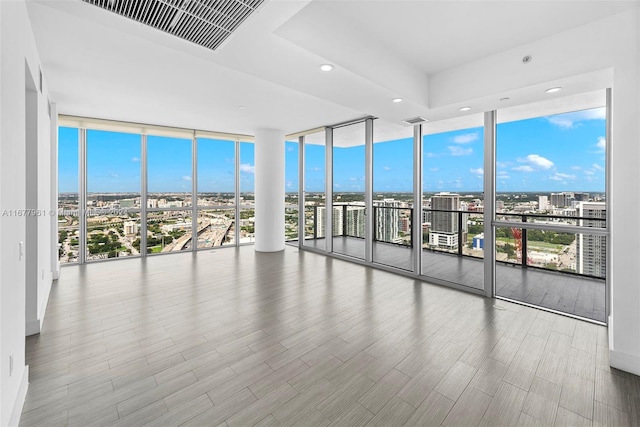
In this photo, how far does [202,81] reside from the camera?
143 inches

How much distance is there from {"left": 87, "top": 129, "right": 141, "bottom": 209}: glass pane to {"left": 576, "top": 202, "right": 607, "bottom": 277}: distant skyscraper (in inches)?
295

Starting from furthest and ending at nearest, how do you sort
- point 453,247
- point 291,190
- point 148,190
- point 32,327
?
point 291,190, point 148,190, point 453,247, point 32,327

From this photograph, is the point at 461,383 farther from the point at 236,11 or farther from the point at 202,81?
the point at 202,81

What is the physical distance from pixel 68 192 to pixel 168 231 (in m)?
1.89

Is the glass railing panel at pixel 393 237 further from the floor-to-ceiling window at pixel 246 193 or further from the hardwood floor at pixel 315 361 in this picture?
the floor-to-ceiling window at pixel 246 193

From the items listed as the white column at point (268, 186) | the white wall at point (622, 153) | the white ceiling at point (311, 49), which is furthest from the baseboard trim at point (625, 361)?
the white column at point (268, 186)

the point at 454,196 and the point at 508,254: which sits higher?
the point at 454,196

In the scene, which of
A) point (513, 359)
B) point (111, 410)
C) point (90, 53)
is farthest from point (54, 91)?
point (513, 359)

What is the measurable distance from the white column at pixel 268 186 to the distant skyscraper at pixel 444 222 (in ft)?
11.3

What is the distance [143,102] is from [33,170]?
209cm

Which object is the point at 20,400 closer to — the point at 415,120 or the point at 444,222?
the point at 415,120

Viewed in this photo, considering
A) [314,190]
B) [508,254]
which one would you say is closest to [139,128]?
[314,190]

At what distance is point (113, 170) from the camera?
592 cm

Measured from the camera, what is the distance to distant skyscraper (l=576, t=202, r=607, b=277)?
123 inches
